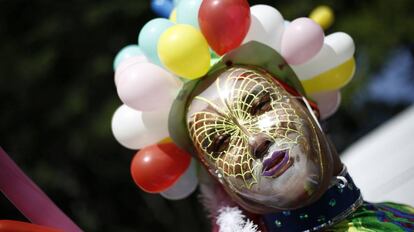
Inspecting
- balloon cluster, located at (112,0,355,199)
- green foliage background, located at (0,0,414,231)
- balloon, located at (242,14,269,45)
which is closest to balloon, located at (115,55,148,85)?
balloon cluster, located at (112,0,355,199)

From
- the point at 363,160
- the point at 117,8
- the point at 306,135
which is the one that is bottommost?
the point at 363,160

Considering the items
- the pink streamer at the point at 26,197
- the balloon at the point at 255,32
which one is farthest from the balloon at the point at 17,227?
the balloon at the point at 255,32

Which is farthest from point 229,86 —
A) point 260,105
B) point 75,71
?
point 75,71

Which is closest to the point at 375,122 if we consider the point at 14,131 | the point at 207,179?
the point at 14,131

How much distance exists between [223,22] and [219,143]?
0.37 meters

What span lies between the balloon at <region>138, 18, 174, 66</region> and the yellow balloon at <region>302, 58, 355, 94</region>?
0.54 m

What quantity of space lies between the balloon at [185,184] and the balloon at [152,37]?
16.7 inches

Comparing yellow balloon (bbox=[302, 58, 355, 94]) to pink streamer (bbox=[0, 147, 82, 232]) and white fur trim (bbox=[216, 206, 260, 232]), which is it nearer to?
white fur trim (bbox=[216, 206, 260, 232])

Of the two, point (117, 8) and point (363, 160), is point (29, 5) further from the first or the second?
point (363, 160)

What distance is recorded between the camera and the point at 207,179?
2.45 meters

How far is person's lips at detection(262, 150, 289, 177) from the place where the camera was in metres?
2.01

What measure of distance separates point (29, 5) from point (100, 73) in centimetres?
81

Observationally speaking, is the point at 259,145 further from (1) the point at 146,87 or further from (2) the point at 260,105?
(1) the point at 146,87

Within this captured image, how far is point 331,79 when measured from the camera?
2445 mm
